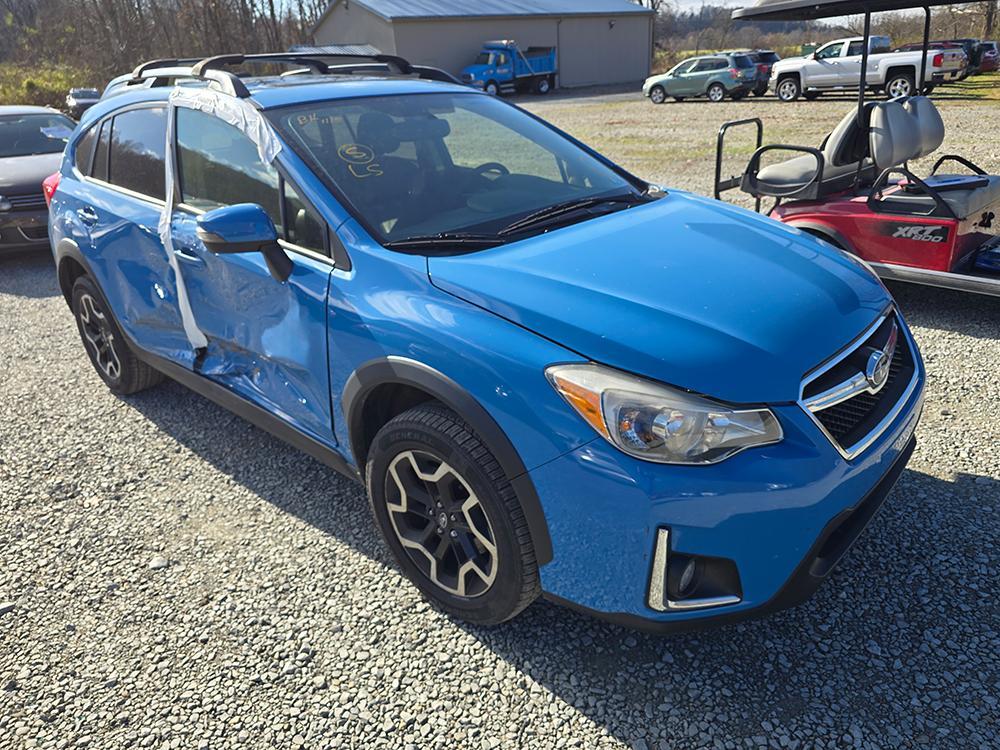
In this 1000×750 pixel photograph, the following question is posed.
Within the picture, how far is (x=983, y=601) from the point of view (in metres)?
2.65

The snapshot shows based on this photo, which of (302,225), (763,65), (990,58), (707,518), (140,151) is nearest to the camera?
(707,518)

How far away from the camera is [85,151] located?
4.44 m

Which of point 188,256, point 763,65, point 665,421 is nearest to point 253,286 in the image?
point 188,256

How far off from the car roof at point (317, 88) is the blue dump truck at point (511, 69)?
89.5ft

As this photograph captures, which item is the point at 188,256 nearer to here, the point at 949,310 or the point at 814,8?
the point at 814,8

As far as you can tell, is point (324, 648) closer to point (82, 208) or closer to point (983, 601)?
point (983, 601)

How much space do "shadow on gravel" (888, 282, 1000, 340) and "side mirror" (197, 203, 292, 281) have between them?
4.25 m

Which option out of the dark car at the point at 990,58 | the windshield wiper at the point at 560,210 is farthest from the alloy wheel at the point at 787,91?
the windshield wiper at the point at 560,210

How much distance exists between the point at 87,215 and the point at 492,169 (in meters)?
2.36

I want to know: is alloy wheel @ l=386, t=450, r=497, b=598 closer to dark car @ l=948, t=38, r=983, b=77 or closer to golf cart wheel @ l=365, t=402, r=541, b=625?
golf cart wheel @ l=365, t=402, r=541, b=625

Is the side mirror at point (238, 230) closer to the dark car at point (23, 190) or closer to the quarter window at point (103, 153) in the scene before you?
the quarter window at point (103, 153)

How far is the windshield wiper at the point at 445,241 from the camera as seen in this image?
264cm

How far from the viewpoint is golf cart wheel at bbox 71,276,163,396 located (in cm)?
444

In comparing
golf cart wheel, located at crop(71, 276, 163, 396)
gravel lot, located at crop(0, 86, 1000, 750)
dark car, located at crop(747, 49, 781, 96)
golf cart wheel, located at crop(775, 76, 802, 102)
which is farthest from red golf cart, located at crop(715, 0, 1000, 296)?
dark car, located at crop(747, 49, 781, 96)
